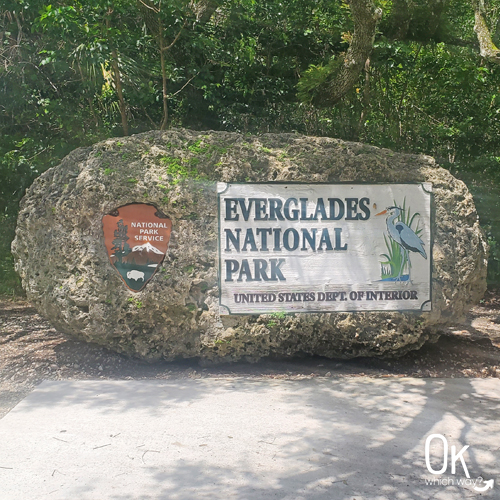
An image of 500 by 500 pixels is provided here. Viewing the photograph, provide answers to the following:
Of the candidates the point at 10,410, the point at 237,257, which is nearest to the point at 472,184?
the point at 237,257

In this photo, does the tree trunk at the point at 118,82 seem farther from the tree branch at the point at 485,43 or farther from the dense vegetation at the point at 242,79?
the tree branch at the point at 485,43

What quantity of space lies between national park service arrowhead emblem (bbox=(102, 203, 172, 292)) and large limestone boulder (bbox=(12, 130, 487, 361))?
0.21 ft

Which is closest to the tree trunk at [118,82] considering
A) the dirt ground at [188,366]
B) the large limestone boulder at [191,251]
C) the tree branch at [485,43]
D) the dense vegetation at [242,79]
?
the dense vegetation at [242,79]

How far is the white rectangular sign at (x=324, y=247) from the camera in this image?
5.84 metres

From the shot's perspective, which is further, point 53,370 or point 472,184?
point 472,184

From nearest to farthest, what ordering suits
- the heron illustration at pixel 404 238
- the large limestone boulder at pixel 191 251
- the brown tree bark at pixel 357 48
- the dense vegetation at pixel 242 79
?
the large limestone boulder at pixel 191 251, the heron illustration at pixel 404 238, the brown tree bark at pixel 357 48, the dense vegetation at pixel 242 79

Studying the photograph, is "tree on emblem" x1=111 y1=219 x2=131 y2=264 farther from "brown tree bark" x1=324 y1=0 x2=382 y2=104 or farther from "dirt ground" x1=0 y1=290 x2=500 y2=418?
"brown tree bark" x1=324 y1=0 x2=382 y2=104

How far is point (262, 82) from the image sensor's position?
33.1ft

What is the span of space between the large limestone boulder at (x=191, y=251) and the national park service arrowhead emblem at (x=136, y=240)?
0.21 ft

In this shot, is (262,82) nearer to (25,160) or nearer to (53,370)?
(25,160)

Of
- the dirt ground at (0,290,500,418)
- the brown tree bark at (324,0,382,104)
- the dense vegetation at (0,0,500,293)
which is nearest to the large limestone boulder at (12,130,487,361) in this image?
the dirt ground at (0,290,500,418)

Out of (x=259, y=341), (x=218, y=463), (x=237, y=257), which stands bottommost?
(x=218, y=463)

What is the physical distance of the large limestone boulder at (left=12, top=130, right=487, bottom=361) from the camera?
569cm

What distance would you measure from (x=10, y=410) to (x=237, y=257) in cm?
249
